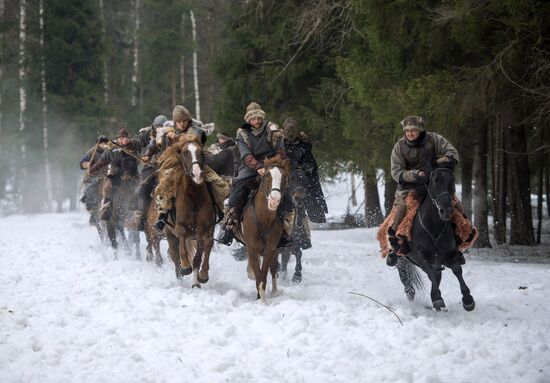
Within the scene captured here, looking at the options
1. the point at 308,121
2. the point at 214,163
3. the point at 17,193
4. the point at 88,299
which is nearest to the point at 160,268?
the point at 214,163

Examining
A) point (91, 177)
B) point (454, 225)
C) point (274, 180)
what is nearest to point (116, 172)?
point (91, 177)

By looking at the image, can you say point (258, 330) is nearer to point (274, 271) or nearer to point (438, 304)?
point (274, 271)

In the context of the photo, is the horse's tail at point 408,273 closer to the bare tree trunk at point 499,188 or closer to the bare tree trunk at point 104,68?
the bare tree trunk at point 499,188

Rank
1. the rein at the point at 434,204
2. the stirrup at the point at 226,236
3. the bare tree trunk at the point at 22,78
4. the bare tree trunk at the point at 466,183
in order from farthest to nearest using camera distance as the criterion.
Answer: the bare tree trunk at the point at 22,78, the bare tree trunk at the point at 466,183, the stirrup at the point at 226,236, the rein at the point at 434,204

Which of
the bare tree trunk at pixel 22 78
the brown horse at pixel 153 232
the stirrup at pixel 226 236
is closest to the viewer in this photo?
the stirrup at pixel 226 236

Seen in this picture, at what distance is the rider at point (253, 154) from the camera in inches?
375

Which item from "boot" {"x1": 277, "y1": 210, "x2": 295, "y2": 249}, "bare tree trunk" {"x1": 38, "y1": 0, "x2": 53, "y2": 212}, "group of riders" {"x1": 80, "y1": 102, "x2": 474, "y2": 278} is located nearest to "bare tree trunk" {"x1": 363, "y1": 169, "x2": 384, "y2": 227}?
"group of riders" {"x1": 80, "y1": 102, "x2": 474, "y2": 278}

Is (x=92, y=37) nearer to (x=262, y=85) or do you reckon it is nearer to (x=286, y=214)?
(x=262, y=85)

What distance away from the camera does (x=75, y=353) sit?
6.31 meters

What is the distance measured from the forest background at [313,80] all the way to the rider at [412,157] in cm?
359

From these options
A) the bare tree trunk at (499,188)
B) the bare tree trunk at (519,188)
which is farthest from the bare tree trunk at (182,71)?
the bare tree trunk at (519,188)

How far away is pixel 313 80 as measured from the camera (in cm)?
2170

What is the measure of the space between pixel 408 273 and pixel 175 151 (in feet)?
13.2

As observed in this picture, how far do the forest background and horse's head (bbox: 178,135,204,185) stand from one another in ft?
18.5
